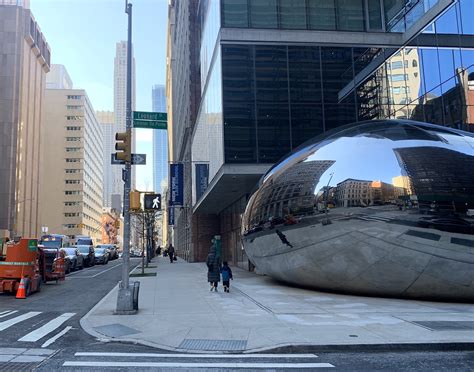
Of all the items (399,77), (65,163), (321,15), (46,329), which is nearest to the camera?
(46,329)

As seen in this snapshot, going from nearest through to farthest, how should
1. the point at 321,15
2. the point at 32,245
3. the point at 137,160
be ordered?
the point at 137,160, the point at 32,245, the point at 321,15

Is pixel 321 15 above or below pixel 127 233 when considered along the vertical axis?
above

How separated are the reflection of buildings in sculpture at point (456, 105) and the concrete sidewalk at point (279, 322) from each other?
33.8ft

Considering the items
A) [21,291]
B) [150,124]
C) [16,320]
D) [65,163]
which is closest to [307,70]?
[150,124]

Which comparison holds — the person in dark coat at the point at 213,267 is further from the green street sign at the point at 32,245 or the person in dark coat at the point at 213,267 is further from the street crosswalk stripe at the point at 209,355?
the street crosswalk stripe at the point at 209,355

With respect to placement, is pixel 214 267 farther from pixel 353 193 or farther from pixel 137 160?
pixel 353 193

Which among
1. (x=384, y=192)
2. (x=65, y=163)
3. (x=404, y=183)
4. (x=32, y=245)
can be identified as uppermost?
(x=65, y=163)

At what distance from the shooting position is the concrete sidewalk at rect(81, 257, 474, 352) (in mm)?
8773

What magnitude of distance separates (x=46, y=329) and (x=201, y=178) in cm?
2520

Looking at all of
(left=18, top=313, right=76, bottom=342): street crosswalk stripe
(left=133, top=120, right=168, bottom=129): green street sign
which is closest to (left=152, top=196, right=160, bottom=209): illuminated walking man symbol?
(left=133, top=120, right=168, bottom=129): green street sign

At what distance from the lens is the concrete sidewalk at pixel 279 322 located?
8.77 metres

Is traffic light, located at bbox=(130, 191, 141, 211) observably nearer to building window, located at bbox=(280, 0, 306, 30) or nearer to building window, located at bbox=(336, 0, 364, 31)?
building window, located at bbox=(280, 0, 306, 30)

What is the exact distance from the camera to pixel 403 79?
81.9 feet

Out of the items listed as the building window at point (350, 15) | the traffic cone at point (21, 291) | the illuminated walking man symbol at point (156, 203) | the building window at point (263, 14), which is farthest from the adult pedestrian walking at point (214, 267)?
the building window at point (350, 15)
